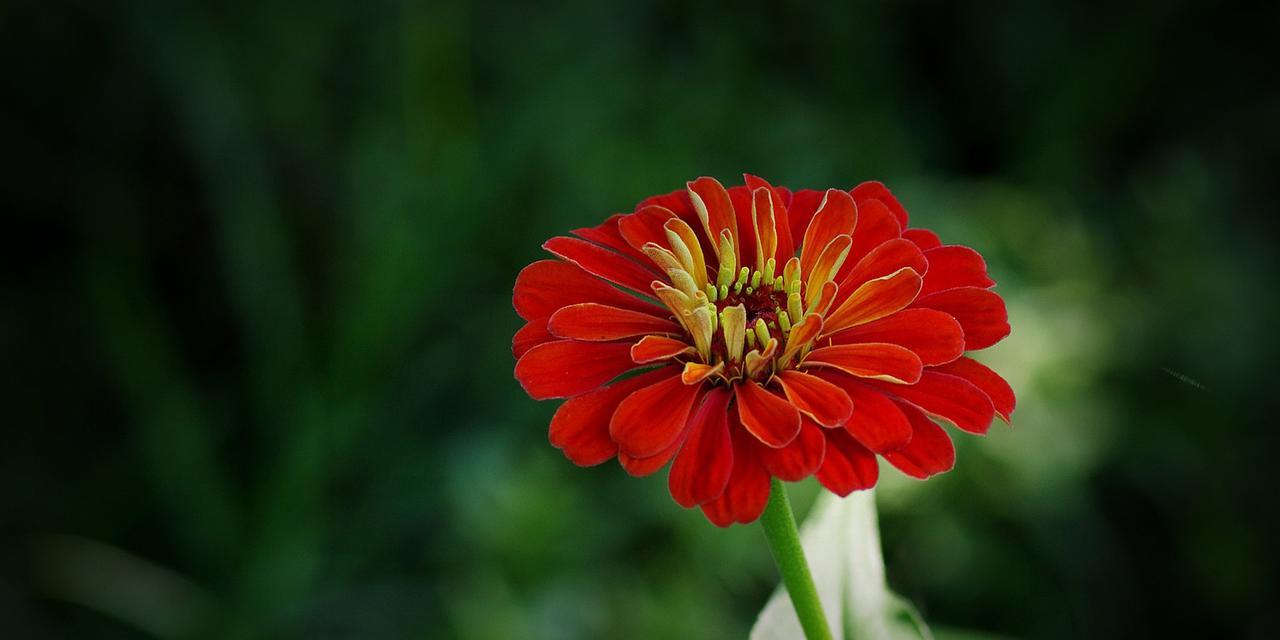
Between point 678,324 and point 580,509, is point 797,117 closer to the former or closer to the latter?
point 580,509

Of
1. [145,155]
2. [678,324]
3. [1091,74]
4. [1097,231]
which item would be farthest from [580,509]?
[1091,74]

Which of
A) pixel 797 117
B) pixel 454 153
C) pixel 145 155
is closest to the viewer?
pixel 454 153

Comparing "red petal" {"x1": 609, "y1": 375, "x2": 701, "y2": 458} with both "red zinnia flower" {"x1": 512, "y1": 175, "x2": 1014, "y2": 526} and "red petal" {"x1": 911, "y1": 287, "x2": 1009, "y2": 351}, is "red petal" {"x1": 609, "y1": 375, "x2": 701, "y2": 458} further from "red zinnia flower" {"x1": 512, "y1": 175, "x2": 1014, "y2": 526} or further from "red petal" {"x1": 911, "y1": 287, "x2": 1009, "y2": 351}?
"red petal" {"x1": 911, "y1": 287, "x2": 1009, "y2": 351}

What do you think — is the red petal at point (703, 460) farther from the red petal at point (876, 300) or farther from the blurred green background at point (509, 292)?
the blurred green background at point (509, 292)

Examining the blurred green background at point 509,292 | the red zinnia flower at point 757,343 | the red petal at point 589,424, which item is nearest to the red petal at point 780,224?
the red zinnia flower at point 757,343

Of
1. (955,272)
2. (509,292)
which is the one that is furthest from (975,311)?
(509,292)

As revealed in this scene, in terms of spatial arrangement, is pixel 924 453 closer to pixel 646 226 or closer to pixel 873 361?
pixel 873 361
